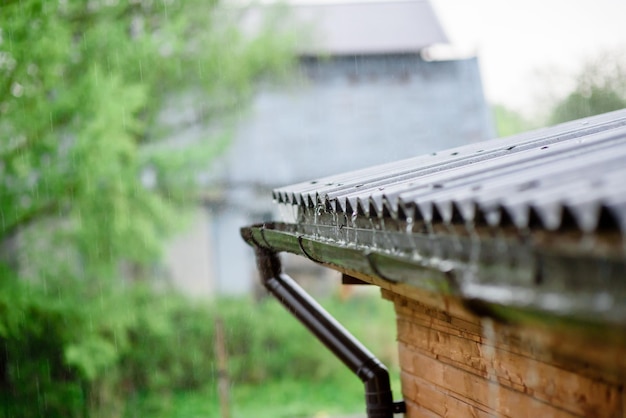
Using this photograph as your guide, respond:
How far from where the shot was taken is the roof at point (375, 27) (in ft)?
35.4

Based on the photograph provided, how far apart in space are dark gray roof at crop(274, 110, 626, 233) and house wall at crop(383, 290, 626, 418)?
0.54 feet

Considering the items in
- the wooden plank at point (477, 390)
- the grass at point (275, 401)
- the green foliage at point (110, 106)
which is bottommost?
the grass at point (275, 401)

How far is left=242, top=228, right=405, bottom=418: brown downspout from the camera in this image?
3061 millimetres

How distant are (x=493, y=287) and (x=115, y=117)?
6224 millimetres

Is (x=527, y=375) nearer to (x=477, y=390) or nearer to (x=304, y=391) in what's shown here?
(x=477, y=390)

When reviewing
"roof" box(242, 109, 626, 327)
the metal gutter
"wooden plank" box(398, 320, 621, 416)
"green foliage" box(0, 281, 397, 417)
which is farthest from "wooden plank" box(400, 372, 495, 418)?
"green foliage" box(0, 281, 397, 417)

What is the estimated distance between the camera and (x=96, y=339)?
25.8ft

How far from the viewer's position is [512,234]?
3.92 feet

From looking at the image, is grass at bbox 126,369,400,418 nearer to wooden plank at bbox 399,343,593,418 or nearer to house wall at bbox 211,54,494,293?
house wall at bbox 211,54,494,293

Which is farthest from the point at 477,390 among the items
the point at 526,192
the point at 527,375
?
the point at 526,192

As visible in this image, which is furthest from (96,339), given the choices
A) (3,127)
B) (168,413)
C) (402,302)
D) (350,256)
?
(350,256)

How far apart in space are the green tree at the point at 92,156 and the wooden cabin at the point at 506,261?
4733 mm

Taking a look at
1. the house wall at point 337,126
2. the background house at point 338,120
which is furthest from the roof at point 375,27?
the house wall at point 337,126

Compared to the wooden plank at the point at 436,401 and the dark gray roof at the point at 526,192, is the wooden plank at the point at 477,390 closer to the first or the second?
the wooden plank at the point at 436,401
